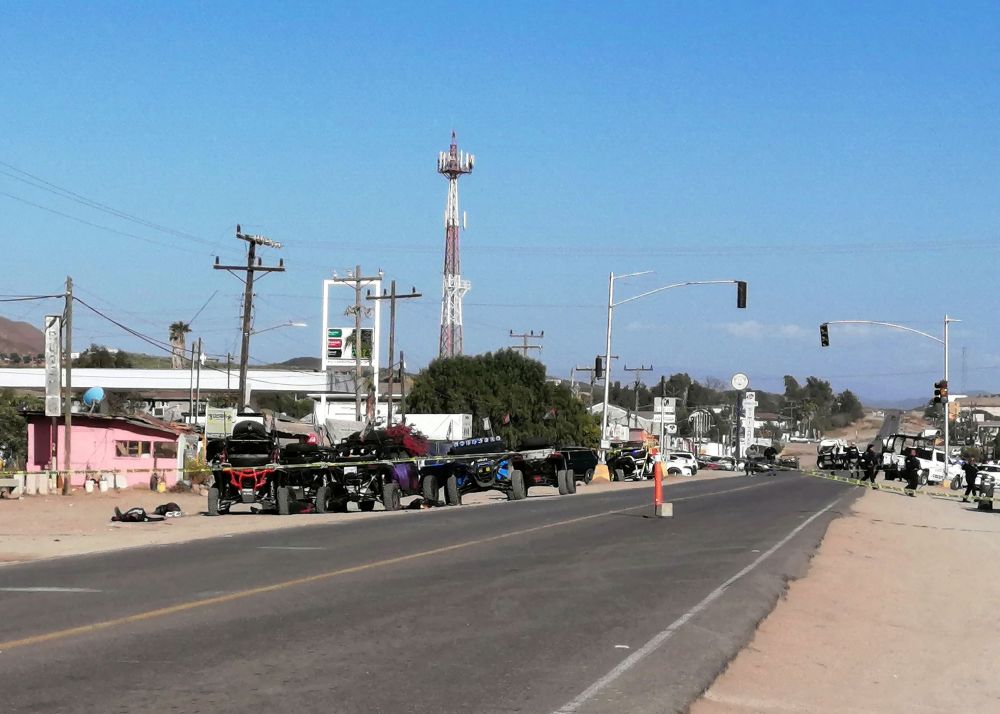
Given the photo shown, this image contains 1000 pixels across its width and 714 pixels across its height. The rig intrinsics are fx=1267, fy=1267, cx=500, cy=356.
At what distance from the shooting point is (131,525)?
27.4 metres

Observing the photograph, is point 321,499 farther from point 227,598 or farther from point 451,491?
point 227,598

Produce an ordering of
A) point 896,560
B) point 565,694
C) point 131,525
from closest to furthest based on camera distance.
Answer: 1. point 565,694
2. point 896,560
3. point 131,525

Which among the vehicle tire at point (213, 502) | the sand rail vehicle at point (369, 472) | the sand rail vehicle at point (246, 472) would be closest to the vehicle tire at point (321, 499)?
the sand rail vehicle at point (369, 472)

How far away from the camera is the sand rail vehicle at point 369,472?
32.4 metres

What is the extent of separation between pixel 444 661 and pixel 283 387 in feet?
336

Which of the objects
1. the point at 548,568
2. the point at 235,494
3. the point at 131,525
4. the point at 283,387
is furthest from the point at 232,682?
the point at 283,387

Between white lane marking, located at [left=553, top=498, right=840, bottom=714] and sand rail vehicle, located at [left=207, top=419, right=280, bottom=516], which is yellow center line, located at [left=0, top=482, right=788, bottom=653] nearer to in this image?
white lane marking, located at [left=553, top=498, right=840, bottom=714]

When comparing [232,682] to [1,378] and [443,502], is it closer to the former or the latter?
[443,502]

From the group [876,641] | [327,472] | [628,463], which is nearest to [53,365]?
[327,472]

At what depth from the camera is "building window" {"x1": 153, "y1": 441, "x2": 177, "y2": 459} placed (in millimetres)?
49969

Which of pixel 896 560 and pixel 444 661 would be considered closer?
pixel 444 661

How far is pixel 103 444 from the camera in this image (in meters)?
48.1

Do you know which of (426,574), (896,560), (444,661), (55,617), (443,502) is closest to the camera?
(444,661)

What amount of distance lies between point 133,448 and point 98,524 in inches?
853
